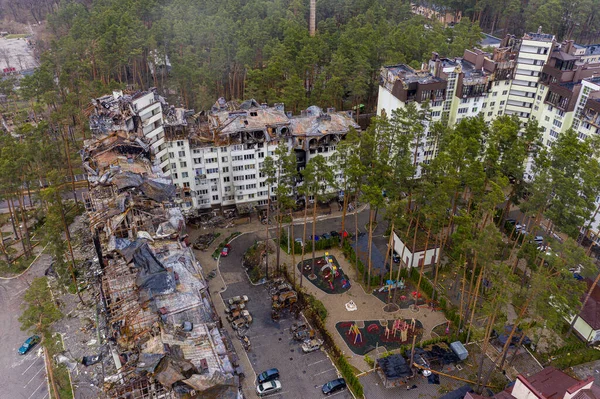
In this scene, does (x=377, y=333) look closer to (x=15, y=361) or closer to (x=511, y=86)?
(x=15, y=361)

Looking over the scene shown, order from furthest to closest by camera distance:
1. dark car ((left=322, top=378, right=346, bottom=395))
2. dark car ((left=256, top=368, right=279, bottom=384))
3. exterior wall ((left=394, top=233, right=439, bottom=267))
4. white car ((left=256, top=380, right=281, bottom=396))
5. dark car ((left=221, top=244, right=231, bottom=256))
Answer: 1. dark car ((left=221, top=244, right=231, bottom=256))
2. exterior wall ((left=394, top=233, right=439, bottom=267))
3. dark car ((left=256, top=368, right=279, bottom=384))
4. dark car ((left=322, top=378, right=346, bottom=395))
5. white car ((left=256, top=380, right=281, bottom=396))

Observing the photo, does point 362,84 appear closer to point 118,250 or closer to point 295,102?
point 295,102

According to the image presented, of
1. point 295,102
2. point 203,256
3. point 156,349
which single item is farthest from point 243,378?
point 295,102

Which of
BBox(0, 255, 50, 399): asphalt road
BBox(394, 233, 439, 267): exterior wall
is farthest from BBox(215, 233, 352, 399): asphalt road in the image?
BBox(0, 255, 50, 399): asphalt road

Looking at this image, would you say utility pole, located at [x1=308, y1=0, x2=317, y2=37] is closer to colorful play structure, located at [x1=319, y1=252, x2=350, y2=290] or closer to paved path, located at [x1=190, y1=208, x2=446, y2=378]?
paved path, located at [x1=190, y1=208, x2=446, y2=378]

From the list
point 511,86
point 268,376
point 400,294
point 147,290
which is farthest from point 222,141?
point 511,86
